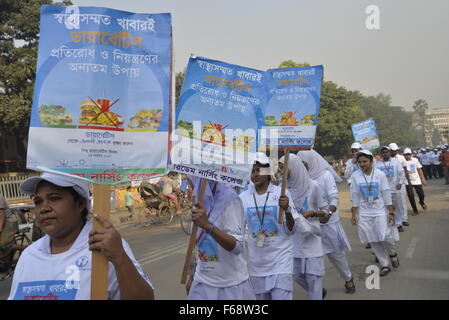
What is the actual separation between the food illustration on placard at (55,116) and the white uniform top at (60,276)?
57 centimetres

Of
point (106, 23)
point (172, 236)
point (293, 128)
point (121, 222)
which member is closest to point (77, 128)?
point (106, 23)

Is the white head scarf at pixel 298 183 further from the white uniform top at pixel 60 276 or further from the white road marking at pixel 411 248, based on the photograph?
the white road marking at pixel 411 248

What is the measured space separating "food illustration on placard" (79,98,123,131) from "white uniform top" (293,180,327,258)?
135 inches

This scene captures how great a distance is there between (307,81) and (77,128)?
11.3ft

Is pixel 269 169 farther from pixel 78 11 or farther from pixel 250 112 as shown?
pixel 78 11

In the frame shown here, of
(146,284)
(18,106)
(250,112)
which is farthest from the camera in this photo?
(18,106)

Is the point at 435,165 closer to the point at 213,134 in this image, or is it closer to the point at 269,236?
the point at 269,236

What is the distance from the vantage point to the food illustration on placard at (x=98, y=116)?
227cm

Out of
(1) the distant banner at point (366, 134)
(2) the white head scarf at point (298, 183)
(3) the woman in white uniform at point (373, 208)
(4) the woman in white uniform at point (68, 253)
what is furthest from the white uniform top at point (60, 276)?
(1) the distant banner at point (366, 134)

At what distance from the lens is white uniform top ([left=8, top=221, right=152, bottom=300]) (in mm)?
2174

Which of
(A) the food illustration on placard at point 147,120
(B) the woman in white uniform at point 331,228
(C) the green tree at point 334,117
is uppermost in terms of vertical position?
(C) the green tree at point 334,117

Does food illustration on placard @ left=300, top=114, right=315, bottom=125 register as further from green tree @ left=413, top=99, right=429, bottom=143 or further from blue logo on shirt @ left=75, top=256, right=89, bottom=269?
green tree @ left=413, top=99, right=429, bottom=143

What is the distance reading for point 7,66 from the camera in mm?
19422

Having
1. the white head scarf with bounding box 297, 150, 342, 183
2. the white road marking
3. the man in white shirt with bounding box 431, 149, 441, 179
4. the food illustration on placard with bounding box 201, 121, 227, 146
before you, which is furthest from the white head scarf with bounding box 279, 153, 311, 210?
the man in white shirt with bounding box 431, 149, 441, 179
